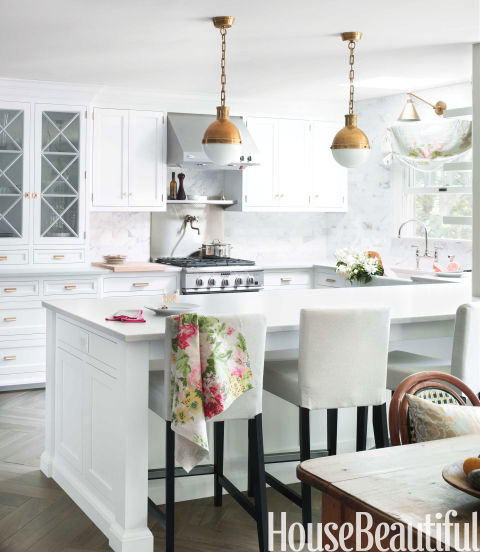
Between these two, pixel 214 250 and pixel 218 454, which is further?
pixel 214 250

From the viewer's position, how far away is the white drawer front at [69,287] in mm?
5998

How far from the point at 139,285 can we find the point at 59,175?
3.64ft

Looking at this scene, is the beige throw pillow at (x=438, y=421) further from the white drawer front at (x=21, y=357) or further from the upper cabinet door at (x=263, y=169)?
the upper cabinet door at (x=263, y=169)

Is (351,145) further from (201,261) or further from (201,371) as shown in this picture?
(201,261)

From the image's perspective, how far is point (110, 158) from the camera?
6.39 m

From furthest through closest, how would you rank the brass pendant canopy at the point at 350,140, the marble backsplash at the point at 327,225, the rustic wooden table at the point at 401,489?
the marble backsplash at the point at 327,225
the brass pendant canopy at the point at 350,140
the rustic wooden table at the point at 401,489

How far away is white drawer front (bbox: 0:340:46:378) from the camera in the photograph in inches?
232

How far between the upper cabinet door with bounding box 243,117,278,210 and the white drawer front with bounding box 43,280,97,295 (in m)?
1.69

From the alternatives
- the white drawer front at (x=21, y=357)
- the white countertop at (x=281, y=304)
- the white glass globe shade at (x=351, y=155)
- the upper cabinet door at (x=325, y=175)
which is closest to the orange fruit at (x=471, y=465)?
the white countertop at (x=281, y=304)

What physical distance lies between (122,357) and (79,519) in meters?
0.90

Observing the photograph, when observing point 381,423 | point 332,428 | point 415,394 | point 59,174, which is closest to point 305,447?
point 332,428

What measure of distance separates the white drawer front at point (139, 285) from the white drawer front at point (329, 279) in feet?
4.77

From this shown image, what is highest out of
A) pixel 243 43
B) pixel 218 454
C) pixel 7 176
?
pixel 243 43

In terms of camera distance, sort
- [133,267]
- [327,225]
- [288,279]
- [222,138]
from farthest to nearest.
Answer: [327,225] < [288,279] < [133,267] < [222,138]
